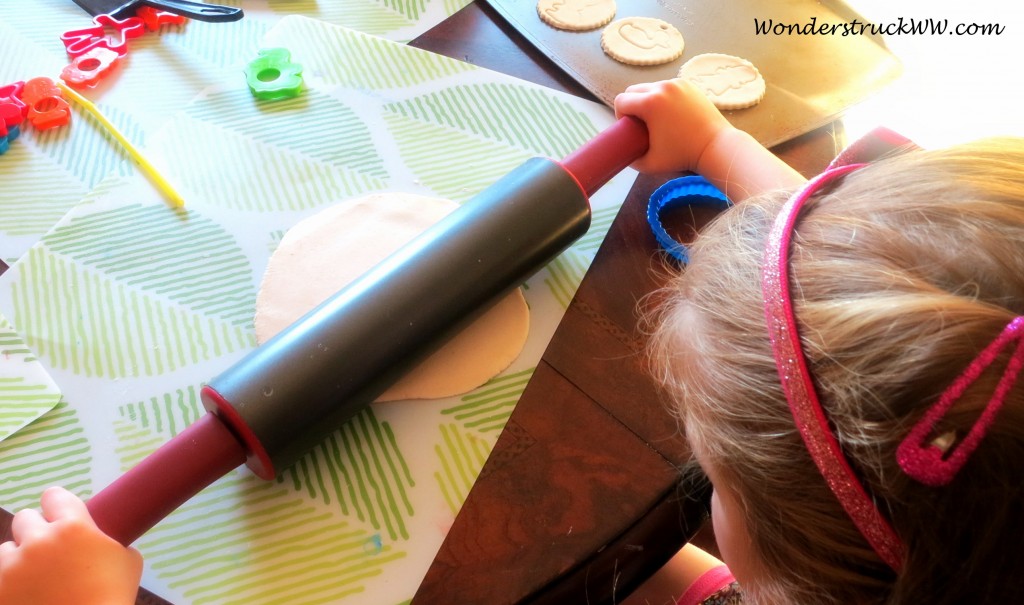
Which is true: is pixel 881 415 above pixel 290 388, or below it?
above

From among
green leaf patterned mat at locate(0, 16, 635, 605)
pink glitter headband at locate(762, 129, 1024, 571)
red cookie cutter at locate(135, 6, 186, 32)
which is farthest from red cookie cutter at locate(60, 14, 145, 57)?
pink glitter headband at locate(762, 129, 1024, 571)

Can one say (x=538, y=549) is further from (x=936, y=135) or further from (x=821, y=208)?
(x=936, y=135)

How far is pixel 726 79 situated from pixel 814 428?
1.79 feet

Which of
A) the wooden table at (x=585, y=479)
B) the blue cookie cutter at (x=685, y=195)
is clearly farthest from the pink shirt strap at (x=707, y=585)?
the blue cookie cutter at (x=685, y=195)

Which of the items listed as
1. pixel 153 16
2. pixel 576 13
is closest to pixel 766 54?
pixel 576 13

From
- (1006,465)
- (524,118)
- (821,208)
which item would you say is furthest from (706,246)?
(524,118)

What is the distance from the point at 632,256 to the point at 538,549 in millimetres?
277

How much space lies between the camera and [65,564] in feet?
1.29

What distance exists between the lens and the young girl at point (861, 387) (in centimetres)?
29

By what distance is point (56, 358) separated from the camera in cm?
52

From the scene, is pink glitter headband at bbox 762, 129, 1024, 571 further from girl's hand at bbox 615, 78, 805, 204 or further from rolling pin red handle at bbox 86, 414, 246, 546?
rolling pin red handle at bbox 86, 414, 246, 546

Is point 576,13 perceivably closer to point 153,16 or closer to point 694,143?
point 694,143

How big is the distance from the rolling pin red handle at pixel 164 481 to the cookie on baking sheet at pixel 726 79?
586mm

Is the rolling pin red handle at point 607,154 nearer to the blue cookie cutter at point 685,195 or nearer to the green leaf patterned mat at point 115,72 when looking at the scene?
the blue cookie cutter at point 685,195
